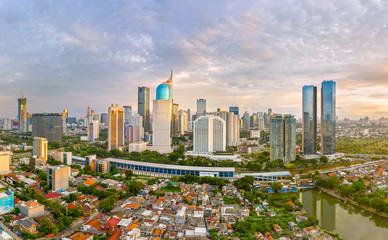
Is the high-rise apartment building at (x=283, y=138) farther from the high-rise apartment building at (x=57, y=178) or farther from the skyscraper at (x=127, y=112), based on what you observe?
the skyscraper at (x=127, y=112)

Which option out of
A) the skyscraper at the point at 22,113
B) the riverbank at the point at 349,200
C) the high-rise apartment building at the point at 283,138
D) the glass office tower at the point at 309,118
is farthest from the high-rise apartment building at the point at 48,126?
the riverbank at the point at 349,200

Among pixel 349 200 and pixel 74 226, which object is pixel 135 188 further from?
pixel 349 200

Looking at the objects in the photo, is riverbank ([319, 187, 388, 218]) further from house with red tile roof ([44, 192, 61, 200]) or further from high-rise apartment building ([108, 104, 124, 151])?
high-rise apartment building ([108, 104, 124, 151])

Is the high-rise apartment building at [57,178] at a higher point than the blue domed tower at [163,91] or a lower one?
lower

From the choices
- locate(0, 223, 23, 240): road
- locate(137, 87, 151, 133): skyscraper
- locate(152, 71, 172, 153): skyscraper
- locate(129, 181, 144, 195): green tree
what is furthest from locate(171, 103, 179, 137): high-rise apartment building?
locate(0, 223, 23, 240): road

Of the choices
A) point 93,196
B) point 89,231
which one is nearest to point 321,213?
point 89,231

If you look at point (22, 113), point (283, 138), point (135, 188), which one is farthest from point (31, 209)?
point (22, 113)

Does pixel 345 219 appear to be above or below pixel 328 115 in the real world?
below
